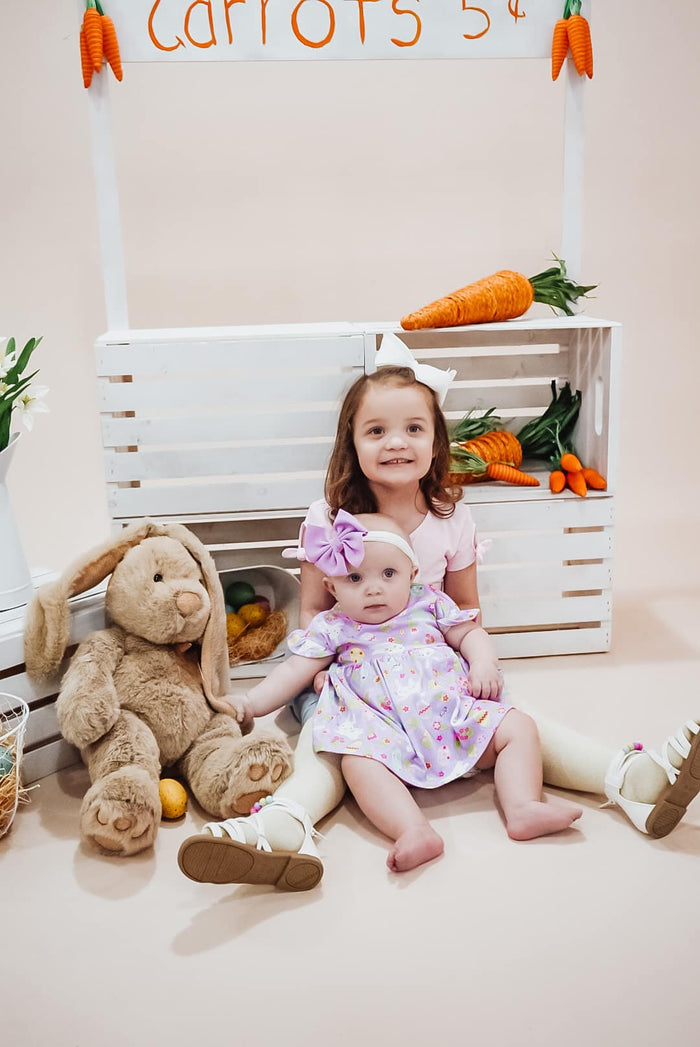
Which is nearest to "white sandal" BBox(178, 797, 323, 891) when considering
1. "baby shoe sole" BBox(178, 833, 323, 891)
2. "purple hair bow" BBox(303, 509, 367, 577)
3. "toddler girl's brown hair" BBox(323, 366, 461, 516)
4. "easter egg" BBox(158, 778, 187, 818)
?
"baby shoe sole" BBox(178, 833, 323, 891)

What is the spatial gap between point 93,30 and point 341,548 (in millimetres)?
1336

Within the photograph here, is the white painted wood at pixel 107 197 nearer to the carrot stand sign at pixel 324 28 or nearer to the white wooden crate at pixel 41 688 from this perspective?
the carrot stand sign at pixel 324 28

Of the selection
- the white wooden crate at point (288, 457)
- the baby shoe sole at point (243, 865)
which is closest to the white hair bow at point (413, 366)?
the white wooden crate at point (288, 457)

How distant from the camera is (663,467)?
363 centimetres

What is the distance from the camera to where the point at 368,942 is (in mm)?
1464

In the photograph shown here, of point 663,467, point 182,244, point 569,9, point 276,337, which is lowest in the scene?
point 663,467

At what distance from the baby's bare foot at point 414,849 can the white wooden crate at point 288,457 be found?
0.88 metres

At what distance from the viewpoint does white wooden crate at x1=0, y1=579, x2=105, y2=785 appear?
A: 74.0 inches

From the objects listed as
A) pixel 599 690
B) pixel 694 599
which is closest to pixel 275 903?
pixel 599 690

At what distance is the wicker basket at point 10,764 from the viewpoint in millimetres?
1705

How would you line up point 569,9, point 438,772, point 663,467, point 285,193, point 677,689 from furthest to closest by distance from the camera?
point 663,467 < point 285,193 < point 569,9 < point 677,689 < point 438,772

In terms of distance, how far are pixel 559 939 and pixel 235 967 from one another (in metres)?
0.46

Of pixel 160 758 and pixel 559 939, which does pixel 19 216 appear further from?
pixel 559 939

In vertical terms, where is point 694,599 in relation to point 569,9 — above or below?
below
